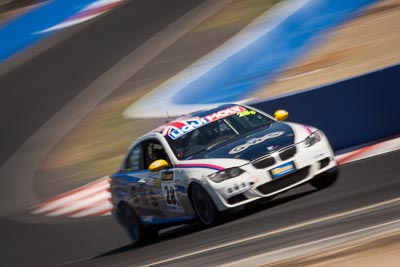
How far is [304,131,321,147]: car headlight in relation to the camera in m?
→ 9.89

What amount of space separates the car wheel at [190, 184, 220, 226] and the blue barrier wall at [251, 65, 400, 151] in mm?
3817

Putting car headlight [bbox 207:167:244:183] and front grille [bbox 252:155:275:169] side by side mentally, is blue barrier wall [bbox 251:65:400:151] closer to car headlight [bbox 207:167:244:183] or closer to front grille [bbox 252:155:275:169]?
front grille [bbox 252:155:275:169]

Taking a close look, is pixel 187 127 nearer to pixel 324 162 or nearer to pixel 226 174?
pixel 226 174

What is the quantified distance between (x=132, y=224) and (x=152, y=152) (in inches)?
37.1

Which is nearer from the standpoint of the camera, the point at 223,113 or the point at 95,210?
the point at 223,113

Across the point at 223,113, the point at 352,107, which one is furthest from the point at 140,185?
the point at 352,107

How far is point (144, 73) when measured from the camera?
22281 mm

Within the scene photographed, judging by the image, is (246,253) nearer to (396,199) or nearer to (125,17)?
(396,199)

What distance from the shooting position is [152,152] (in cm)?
1088

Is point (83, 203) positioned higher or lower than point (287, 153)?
lower

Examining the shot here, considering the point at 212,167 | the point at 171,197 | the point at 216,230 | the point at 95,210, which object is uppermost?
the point at 212,167

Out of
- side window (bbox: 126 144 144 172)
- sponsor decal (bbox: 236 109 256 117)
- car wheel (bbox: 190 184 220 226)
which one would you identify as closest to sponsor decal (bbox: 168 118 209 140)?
sponsor decal (bbox: 236 109 256 117)

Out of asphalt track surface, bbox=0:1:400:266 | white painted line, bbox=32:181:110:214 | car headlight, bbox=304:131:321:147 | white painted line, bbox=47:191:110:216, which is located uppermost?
car headlight, bbox=304:131:321:147

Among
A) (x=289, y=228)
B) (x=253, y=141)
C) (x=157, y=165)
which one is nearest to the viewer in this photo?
(x=289, y=228)
